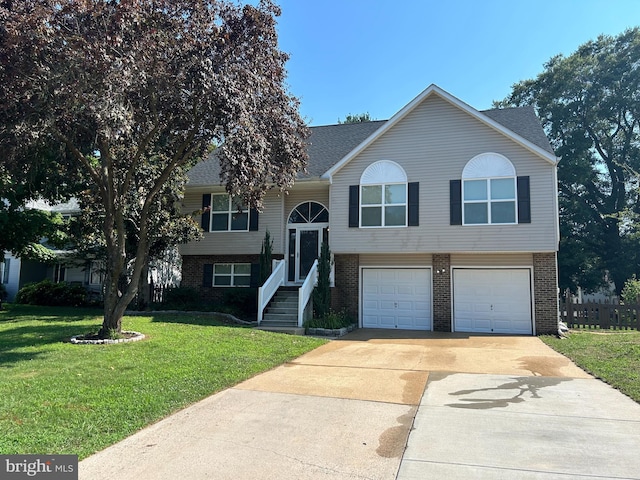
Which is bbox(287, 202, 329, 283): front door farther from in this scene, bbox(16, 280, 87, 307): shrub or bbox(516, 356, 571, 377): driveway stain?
bbox(16, 280, 87, 307): shrub

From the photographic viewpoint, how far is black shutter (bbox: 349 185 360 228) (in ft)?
53.0

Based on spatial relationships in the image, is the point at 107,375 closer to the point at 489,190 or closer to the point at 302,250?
the point at 302,250

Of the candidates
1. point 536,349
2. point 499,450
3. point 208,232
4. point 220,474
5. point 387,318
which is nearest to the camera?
point 220,474

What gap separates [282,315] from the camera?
15.4 metres

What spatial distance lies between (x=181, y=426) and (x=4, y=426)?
1830 millimetres

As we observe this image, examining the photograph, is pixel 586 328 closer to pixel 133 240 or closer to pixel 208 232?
pixel 208 232

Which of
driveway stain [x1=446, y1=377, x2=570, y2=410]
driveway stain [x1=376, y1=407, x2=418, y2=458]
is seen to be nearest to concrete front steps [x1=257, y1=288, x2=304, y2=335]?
driveway stain [x1=446, y1=377, x2=570, y2=410]

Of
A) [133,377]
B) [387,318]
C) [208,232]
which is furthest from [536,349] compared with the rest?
[208,232]

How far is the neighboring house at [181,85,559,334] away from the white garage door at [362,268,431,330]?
0.04 m

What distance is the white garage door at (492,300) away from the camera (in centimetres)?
1527

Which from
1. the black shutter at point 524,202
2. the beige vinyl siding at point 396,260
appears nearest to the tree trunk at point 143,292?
the beige vinyl siding at point 396,260

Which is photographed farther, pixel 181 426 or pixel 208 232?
pixel 208 232

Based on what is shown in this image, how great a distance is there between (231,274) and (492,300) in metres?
10.1

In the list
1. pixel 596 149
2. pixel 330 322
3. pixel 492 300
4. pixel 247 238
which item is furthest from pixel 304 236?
pixel 596 149
